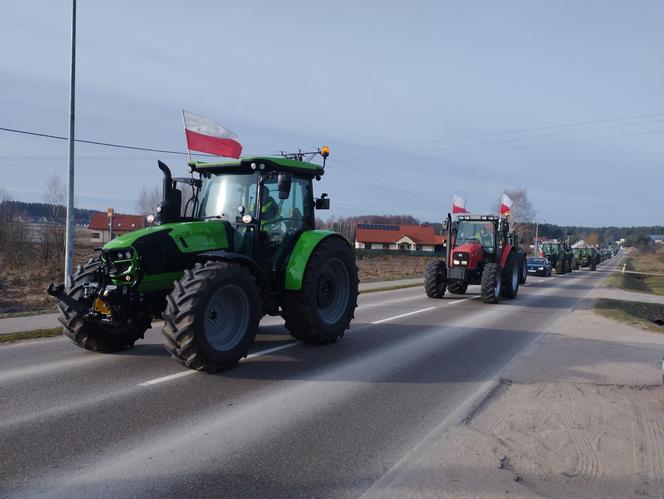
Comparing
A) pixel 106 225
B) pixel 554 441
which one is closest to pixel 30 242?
pixel 554 441

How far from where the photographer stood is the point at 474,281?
17.9 metres

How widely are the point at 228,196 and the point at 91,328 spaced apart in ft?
8.39

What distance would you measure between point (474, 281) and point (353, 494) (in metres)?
14.9

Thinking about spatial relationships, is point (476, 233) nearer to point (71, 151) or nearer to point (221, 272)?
point (71, 151)

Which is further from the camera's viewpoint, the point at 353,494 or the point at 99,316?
the point at 99,316

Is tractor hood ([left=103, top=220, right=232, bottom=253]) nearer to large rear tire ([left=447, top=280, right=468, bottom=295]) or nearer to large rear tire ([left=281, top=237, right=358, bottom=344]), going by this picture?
large rear tire ([left=281, top=237, right=358, bottom=344])

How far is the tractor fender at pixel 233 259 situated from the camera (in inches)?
273

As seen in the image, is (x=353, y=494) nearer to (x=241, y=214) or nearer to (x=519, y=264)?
(x=241, y=214)

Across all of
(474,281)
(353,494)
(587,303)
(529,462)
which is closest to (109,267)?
(353,494)

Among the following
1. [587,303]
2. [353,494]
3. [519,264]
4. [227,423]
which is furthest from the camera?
[519,264]

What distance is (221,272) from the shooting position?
6508mm

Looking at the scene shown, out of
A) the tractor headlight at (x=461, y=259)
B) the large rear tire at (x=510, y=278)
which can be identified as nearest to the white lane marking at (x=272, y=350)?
the tractor headlight at (x=461, y=259)

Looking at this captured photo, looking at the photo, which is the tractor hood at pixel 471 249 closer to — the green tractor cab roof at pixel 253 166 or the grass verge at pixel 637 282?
the green tractor cab roof at pixel 253 166

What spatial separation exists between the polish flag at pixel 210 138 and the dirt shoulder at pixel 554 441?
7346 mm
